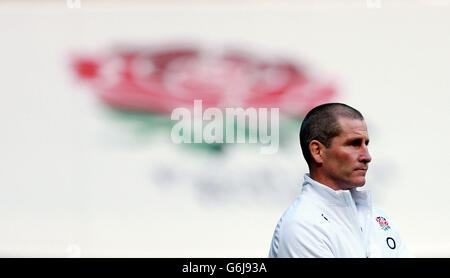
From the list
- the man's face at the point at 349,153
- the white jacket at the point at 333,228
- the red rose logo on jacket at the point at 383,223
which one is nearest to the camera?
the white jacket at the point at 333,228

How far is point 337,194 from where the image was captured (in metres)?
2.06

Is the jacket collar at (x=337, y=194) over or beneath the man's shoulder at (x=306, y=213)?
over

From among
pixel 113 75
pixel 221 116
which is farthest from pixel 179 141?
pixel 113 75

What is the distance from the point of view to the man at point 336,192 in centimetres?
196

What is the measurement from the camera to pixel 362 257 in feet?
6.64

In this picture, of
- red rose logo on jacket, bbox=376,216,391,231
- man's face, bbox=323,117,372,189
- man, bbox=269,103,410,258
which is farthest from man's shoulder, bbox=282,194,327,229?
red rose logo on jacket, bbox=376,216,391,231

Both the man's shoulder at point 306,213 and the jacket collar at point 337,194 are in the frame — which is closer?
the man's shoulder at point 306,213

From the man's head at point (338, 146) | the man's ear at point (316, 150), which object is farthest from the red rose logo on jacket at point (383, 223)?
the man's ear at point (316, 150)

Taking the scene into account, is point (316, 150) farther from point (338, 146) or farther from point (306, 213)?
point (306, 213)

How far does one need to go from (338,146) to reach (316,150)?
8 cm

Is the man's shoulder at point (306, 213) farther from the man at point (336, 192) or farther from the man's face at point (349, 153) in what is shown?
the man's face at point (349, 153)
